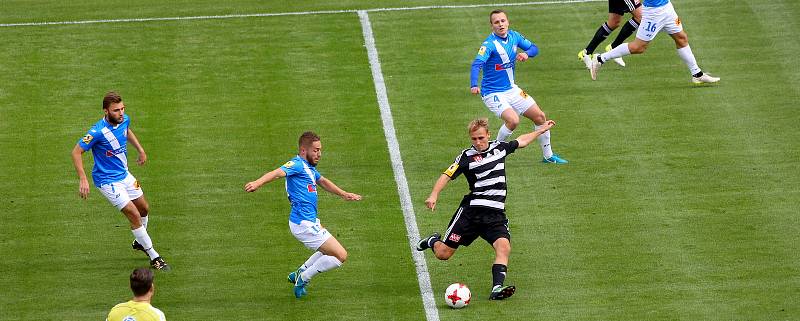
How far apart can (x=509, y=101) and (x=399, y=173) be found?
1929 millimetres

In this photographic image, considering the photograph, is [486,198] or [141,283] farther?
[486,198]

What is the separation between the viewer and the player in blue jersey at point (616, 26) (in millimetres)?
24219

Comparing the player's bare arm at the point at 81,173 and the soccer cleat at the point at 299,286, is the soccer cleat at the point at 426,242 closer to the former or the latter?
the soccer cleat at the point at 299,286

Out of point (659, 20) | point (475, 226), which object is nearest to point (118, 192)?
point (475, 226)

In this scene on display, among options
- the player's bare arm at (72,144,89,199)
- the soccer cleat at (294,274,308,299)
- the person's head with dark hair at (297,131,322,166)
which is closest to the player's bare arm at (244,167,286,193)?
the person's head with dark hair at (297,131,322,166)

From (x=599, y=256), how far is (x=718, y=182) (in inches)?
125

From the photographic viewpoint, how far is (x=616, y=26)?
24.5 m

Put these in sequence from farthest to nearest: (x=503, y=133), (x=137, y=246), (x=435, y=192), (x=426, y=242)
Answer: (x=503, y=133) → (x=137, y=246) → (x=426, y=242) → (x=435, y=192)

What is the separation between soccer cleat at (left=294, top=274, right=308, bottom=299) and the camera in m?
16.4

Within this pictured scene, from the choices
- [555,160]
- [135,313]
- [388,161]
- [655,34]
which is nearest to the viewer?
[135,313]

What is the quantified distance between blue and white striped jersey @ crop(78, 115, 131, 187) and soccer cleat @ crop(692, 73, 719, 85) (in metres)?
10.4

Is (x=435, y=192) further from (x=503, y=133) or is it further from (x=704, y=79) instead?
(x=704, y=79)

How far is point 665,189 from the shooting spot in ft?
64.3

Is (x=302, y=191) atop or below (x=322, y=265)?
atop
